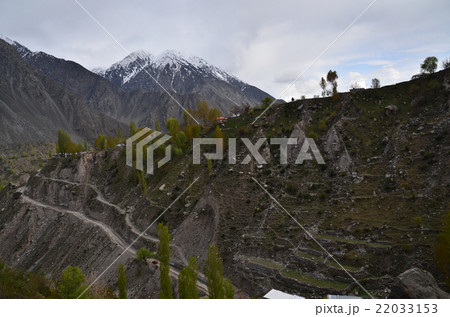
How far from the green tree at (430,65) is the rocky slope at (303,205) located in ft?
7.42

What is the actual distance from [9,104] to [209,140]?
166 metres

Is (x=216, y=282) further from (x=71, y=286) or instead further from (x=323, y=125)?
(x=323, y=125)

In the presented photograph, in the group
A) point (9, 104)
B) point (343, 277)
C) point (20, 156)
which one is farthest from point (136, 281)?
point (9, 104)

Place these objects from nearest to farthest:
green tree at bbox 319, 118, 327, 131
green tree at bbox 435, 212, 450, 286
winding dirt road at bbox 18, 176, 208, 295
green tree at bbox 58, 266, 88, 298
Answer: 1. green tree at bbox 435, 212, 450, 286
2. green tree at bbox 58, 266, 88, 298
3. winding dirt road at bbox 18, 176, 208, 295
4. green tree at bbox 319, 118, 327, 131

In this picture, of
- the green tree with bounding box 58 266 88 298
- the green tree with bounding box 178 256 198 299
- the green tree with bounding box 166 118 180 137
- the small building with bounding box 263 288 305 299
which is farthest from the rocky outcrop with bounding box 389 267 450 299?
the green tree with bounding box 166 118 180 137

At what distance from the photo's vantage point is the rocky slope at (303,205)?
94.2 ft

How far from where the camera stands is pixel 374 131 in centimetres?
4341

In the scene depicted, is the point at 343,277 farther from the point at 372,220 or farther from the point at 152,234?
the point at 152,234

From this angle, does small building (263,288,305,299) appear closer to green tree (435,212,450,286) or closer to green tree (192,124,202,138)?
green tree (435,212,450,286)

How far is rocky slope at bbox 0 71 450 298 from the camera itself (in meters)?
28.7

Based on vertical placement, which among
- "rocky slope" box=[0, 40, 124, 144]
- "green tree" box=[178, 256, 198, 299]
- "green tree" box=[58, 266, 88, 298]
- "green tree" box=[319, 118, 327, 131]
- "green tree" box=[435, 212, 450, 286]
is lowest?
"green tree" box=[58, 266, 88, 298]

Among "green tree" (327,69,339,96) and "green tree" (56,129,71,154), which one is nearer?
"green tree" (327,69,339,96)

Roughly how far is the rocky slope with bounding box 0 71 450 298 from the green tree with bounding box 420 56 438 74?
7.42 ft

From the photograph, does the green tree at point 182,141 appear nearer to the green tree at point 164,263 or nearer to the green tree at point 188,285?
the green tree at point 164,263
